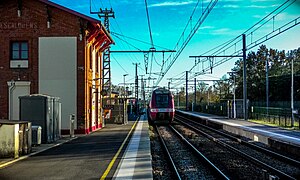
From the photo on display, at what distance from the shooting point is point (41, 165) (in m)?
12.1

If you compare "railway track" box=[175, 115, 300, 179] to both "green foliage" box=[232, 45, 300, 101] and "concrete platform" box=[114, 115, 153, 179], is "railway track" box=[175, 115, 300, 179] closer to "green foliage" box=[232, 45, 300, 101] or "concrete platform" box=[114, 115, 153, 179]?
"concrete platform" box=[114, 115, 153, 179]

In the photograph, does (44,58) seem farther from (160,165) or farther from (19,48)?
(160,165)

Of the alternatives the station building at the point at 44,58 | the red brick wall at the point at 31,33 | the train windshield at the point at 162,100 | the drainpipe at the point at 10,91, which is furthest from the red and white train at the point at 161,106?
the drainpipe at the point at 10,91

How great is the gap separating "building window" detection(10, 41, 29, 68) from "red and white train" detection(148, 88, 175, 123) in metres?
16.1

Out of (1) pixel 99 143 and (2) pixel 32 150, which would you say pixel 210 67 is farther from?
(2) pixel 32 150

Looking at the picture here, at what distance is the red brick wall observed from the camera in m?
23.3

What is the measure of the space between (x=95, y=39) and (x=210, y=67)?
15.7 metres

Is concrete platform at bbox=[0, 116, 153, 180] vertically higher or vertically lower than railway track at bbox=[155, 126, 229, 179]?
higher

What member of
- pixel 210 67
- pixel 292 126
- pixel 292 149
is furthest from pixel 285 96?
pixel 292 149

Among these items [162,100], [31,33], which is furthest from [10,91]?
[162,100]

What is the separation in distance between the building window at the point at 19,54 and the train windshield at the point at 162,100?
16455 mm

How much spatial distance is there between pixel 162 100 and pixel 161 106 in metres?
0.60

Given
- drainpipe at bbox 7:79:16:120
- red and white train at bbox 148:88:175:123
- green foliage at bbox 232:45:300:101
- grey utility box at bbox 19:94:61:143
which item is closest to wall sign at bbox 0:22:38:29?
drainpipe at bbox 7:79:16:120

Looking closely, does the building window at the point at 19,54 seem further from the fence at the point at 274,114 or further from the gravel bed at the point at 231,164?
the fence at the point at 274,114
